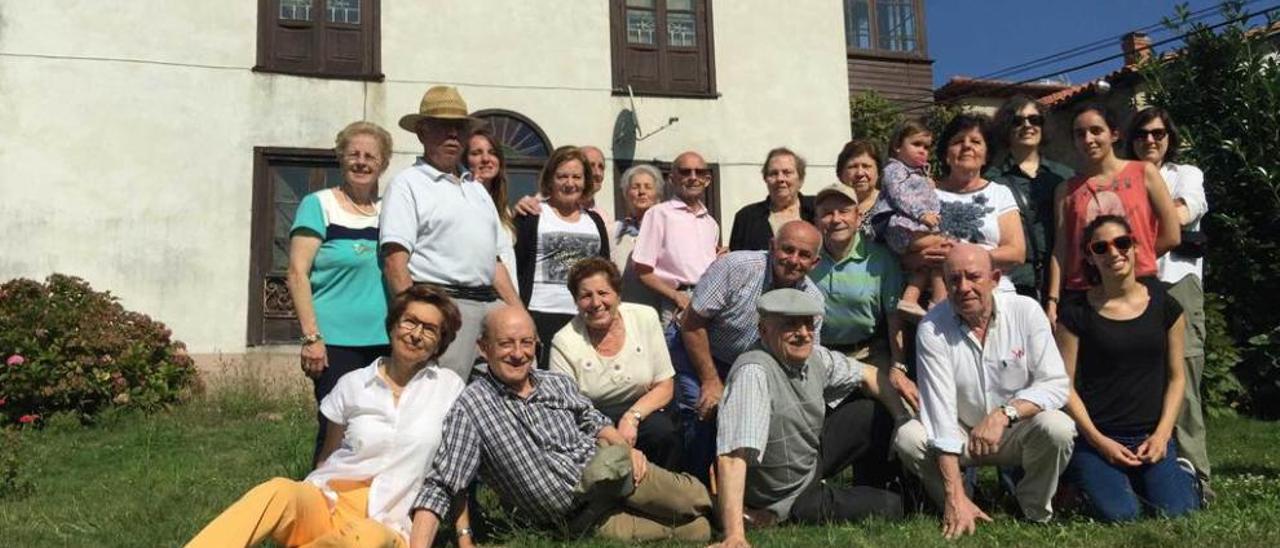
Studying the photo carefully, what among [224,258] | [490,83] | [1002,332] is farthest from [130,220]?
[1002,332]

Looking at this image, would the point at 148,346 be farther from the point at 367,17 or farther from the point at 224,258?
the point at 367,17

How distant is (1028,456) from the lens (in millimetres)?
4746

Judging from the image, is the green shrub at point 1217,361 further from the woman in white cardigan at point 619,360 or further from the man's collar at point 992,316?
the woman in white cardigan at point 619,360

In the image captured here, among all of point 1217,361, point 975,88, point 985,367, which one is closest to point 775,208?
point 985,367

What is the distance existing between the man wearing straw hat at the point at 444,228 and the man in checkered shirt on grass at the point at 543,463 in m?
0.41

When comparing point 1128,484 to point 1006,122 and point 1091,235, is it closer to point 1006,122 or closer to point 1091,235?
point 1091,235

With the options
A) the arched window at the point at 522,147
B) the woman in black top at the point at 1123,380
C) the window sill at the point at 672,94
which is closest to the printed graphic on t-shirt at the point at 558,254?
the woman in black top at the point at 1123,380

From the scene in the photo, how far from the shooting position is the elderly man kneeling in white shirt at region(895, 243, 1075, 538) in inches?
184

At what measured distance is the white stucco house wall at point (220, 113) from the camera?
37.6 feet

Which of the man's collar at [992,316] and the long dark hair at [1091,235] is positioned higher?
the long dark hair at [1091,235]

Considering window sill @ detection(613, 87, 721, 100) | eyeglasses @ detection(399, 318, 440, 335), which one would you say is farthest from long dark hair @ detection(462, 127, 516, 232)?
window sill @ detection(613, 87, 721, 100)

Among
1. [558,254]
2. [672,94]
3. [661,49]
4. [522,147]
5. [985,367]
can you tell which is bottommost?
[985,367]

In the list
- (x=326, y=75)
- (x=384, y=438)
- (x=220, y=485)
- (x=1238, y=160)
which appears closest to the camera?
(x=384, y=438)

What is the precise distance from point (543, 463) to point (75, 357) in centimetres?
714
